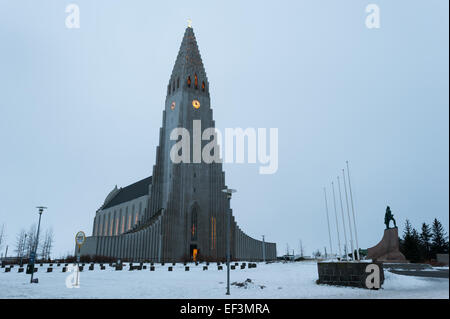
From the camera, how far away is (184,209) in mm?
61094

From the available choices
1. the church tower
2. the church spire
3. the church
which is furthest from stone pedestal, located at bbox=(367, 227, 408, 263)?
the church spire

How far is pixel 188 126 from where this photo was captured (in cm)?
6475

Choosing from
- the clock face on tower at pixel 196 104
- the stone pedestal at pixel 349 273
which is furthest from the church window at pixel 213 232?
the stone pedestal at pixel 349 273

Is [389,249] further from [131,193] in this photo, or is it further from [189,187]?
[131,193]

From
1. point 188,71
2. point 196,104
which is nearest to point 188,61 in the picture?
point 188,71

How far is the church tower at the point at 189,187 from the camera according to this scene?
5964cm

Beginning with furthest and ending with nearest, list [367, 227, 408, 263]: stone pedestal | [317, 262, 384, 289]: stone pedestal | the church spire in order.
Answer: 1. the church spire
2. [367, 227, 408, 263]: stone pedestal
3. [317, 262, 384, 289]: stone pedestal

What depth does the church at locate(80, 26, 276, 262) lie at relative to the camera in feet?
189

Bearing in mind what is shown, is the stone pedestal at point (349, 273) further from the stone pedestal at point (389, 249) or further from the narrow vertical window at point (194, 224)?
the narrow vertical window at point (194, 224)

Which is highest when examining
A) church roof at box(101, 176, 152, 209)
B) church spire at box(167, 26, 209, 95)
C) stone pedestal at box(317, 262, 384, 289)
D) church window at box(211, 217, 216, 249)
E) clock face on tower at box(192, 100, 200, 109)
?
church spire at box(167, 26, 209, 95)

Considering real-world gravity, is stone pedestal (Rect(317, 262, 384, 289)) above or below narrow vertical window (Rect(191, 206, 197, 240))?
below

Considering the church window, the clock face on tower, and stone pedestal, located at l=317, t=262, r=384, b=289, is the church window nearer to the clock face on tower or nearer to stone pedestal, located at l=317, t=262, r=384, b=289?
the clock face on tower

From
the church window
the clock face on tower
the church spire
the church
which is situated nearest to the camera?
the church
